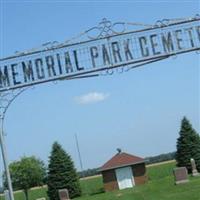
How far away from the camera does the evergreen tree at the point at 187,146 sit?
51.6m

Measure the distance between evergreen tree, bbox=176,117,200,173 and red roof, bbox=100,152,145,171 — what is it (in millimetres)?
4326

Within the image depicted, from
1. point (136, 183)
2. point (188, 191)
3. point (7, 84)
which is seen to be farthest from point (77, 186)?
point (7, 84)

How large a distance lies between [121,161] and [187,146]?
20.8ft

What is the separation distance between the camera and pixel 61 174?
51.6 m

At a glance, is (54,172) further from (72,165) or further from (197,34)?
(197,34)

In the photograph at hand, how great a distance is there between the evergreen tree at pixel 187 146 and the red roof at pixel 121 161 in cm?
433

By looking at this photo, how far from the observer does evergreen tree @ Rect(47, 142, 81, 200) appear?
51188mm

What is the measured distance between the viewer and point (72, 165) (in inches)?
2069

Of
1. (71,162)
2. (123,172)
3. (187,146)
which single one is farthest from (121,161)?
(187,146)

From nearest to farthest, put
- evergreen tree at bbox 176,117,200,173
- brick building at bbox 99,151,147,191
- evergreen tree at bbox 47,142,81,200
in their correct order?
brick building at bbox 99,151,147,191 → evergreen tree at bbox 47,142,81,200 → evergreen tree at bbox 176,117,200,173

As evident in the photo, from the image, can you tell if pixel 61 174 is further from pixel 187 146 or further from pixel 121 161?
pixel 187 146

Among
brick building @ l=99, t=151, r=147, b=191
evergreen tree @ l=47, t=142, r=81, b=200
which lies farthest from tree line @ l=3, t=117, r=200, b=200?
brick building @ l=99, t=151, r=147, b=191

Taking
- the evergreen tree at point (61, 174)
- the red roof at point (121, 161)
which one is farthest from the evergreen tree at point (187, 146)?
the evergreen tree at point (61, 174)

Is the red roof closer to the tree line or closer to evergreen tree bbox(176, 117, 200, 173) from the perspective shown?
the tree line
